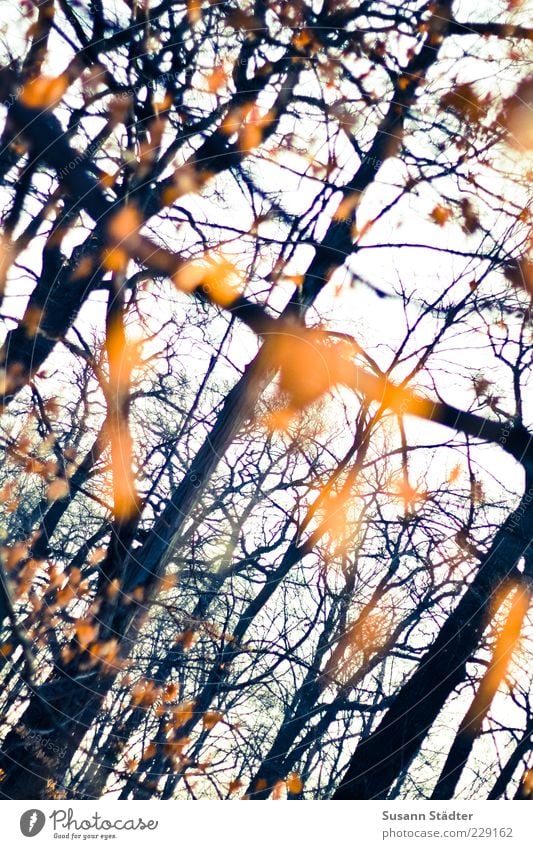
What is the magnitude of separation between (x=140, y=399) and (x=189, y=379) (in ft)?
1.22

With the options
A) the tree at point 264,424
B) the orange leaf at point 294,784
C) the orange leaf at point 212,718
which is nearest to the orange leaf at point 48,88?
the tree at point 264,424

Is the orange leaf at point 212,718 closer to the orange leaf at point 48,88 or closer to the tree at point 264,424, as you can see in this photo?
the tree at point 264,424
